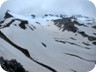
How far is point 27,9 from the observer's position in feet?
7.89

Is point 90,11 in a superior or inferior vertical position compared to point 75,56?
superior

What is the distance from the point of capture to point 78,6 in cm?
245

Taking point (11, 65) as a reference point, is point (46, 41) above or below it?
above

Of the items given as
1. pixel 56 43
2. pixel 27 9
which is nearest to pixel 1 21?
pixel 27 9

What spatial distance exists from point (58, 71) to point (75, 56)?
0.13 m

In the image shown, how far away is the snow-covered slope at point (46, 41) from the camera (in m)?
2.41

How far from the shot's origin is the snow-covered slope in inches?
94.9

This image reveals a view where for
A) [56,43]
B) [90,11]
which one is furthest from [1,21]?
[90,11]

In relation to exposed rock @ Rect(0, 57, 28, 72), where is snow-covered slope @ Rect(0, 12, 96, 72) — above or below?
above

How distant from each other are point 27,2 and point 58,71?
438 mm

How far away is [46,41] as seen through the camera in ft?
8.00

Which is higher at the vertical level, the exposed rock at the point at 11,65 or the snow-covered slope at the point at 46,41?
the snow-covered slope at the point at 46,41

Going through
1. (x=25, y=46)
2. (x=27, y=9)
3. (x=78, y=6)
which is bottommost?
(x=25, y=46)

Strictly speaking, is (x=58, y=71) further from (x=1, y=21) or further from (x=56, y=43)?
(x=1, y=21)
